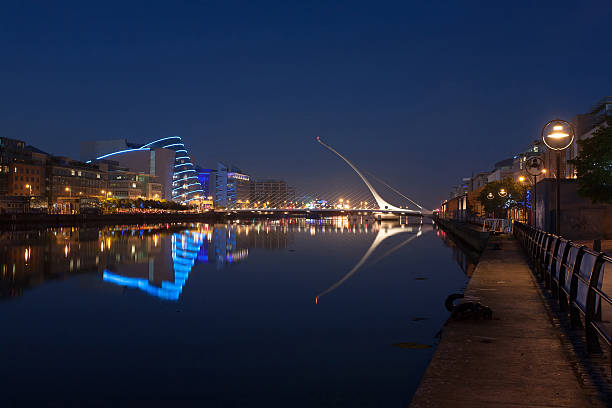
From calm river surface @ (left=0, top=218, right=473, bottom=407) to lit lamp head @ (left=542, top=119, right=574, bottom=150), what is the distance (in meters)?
5.62

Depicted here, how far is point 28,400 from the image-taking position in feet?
26.1

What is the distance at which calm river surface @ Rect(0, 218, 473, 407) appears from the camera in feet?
27.4

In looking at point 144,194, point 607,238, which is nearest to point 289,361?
point 607,238

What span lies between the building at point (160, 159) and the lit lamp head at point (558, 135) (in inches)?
6511

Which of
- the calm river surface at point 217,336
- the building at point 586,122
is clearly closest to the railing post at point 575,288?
the calm river surface at point 217,336

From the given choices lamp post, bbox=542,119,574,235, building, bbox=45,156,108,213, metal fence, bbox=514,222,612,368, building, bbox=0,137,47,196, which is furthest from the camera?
building, bbox=45,156,108,213

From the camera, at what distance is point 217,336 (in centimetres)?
1192

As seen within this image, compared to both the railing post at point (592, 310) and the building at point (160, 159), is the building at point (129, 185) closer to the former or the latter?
the building at point (160, 159)

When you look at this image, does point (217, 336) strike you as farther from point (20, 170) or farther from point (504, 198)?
point (20, 170)

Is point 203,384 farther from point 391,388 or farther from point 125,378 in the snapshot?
point 391,388

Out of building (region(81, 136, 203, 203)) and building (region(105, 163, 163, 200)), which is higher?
building (region(81, 136, 203, 203))

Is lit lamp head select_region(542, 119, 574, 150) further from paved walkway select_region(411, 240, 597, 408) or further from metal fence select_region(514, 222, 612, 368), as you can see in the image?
metal fence select_region(514, 222, 612, 368)

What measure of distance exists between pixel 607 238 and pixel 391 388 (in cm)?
3014

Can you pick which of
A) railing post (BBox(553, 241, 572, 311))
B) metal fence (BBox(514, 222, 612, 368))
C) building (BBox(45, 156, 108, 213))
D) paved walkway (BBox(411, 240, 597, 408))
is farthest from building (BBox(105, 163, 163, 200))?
metal fence (BBox(514, 222, 612, 368))
